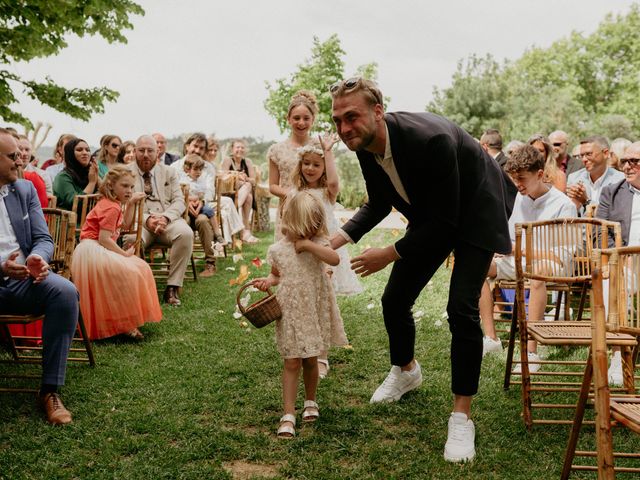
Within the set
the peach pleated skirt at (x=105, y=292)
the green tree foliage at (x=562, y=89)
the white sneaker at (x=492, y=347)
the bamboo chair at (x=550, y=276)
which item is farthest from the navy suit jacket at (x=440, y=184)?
the green tree foliage at (x=562, y=89)

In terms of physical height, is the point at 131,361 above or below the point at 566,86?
below

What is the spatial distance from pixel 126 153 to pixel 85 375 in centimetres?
545

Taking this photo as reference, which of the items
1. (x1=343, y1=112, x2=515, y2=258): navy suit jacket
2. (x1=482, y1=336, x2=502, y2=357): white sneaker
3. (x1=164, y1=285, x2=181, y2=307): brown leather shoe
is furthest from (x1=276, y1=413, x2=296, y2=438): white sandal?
(x1=164, y1=285, x2=181, y2=307): brown leather shoe

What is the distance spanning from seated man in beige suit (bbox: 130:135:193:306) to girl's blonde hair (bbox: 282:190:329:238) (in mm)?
3881

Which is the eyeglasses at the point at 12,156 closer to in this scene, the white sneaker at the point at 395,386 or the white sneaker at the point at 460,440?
the white sneaker at the point at 395,386

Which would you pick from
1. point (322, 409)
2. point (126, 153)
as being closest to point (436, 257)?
point (322, 409)

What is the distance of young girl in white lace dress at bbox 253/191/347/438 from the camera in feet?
12.4

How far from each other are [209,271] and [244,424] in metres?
5.57

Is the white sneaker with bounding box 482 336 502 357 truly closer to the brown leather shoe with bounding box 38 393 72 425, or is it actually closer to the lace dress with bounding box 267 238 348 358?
the lace dress with bounding box 267 238 348 358

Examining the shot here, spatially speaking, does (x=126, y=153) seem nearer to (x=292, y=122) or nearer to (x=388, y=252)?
(x=292, y=122)

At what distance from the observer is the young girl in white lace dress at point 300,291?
12.4ft

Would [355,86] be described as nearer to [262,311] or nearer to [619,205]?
[262,311]

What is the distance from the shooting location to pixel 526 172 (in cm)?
536

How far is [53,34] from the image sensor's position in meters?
10.9
